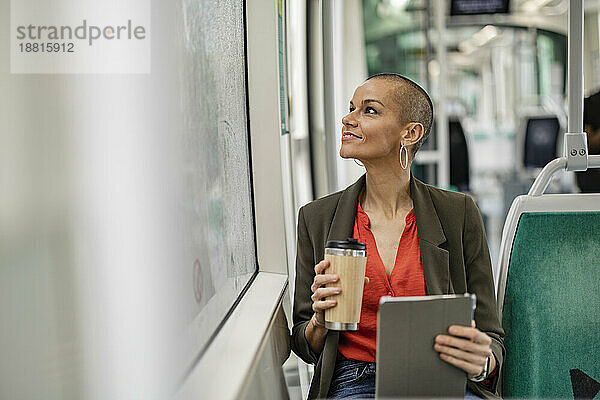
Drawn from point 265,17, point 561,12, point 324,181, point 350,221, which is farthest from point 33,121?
point 561,12

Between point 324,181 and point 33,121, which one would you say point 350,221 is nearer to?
point 33,121

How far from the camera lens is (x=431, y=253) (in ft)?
5.87

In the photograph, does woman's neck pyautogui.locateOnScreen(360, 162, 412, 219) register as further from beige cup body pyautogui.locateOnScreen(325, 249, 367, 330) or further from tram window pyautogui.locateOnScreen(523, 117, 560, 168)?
tram window pyautogui.locateOnScreen(523, 117, 560, 168)

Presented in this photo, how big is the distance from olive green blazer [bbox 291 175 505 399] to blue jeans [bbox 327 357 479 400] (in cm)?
3

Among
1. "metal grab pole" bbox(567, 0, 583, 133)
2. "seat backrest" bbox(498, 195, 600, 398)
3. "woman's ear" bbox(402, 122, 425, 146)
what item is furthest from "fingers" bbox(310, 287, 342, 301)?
"metal grab pole" bbox(567, 0, 583, 133)

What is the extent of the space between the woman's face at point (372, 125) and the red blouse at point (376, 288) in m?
0.22

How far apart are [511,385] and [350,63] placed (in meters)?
3.63

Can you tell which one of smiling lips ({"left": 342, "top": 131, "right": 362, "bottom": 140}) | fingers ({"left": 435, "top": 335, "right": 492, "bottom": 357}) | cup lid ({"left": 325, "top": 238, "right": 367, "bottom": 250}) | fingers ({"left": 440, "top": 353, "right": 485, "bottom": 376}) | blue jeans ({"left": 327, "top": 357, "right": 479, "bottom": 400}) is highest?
smiling lips ({"left": 342, "top": 131, "right": 362, "bottom": 140})

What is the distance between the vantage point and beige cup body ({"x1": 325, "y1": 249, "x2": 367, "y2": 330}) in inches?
57.2

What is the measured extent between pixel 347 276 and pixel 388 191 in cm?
48

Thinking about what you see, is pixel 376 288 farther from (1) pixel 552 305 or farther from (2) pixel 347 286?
(1) pixel 552 305

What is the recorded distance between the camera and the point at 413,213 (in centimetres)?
189

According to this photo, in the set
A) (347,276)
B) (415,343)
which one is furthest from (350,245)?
(415,343)

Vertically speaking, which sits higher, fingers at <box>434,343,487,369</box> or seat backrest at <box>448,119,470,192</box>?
seat backrest at <box>448,119,470,192</box>
